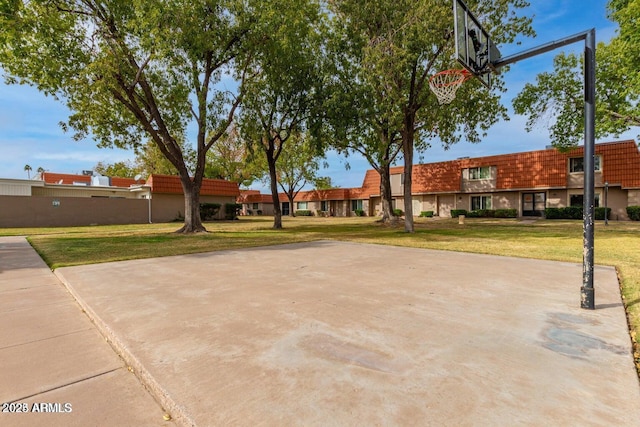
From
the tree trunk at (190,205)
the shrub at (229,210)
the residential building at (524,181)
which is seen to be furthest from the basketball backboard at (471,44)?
the shrub at (229,210)

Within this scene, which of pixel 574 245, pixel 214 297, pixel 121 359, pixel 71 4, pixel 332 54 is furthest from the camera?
pixel 332 54

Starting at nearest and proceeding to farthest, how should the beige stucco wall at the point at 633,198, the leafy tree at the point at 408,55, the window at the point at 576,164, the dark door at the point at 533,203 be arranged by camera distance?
the leafy tree at the point at 408,55, the beige stucco wall at the point at 633,198, the window at the point at 576,164, the dark door at the point at 533,203

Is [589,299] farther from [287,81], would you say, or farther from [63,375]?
[287,81]

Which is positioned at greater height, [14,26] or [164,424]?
[14,26]

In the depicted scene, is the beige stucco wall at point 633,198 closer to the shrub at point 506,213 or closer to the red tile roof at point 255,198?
the shrub at point 506,213

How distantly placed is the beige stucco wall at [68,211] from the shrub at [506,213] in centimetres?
3318

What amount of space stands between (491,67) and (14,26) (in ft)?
51.6

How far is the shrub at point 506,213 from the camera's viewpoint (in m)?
30.1

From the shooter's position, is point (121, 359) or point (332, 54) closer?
point (121, 359)

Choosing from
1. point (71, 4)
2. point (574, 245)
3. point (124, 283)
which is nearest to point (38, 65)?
point (71, 4)

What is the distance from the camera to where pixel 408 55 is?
1468 centimetres

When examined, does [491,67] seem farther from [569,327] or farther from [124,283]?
[124,283]

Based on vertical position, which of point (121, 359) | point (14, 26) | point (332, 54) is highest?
point (332, 54)

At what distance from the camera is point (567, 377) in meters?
2.67
